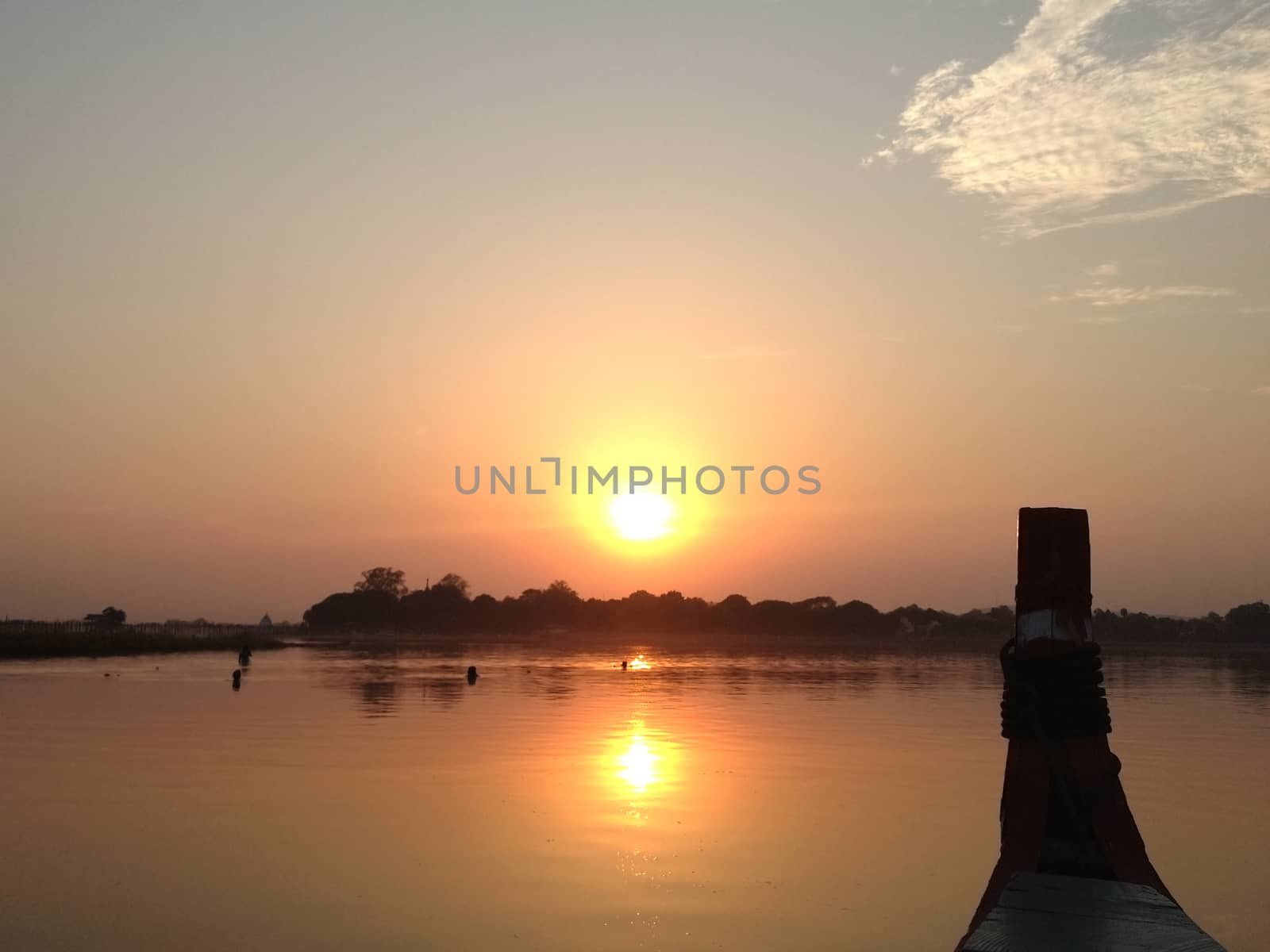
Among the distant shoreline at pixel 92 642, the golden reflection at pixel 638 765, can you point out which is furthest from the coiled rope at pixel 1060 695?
the distant shoreline at pixel 92 642

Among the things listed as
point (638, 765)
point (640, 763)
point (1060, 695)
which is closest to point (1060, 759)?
point (1060, 695)

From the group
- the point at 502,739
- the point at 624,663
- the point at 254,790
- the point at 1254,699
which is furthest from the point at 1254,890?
the point at 624,663

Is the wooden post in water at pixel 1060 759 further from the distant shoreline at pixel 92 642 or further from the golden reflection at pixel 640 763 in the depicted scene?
the distant shoreline at pixel 92 642

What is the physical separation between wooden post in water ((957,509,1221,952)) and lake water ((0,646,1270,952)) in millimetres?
7199

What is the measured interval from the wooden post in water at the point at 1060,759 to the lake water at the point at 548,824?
7.20 metres

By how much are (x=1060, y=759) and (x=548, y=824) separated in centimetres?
1368

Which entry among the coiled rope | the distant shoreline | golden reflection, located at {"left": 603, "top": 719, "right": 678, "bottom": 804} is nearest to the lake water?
golden reflection, located at {"left": 603, "top": 719, "right": 678, "bottom": 804}

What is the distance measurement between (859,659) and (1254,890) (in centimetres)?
8688

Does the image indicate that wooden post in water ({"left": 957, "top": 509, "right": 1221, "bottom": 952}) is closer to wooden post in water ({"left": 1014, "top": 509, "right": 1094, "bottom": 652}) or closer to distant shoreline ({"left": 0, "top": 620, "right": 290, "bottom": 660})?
wooden post in water ({"left": 1014, "top": 509, "right": 1094, "bottom": 652})

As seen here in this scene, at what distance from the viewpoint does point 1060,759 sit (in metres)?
5.37

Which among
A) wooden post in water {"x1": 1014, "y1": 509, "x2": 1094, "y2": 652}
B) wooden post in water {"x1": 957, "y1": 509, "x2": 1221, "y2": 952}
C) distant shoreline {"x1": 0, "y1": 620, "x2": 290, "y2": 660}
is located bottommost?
distant shoreline {"x1": 0, "y1": 620, "x2": 290, "y2": 660}

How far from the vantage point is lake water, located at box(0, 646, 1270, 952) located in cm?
1274

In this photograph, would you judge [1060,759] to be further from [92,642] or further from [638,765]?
[92,642]

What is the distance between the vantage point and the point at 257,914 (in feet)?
42.7
